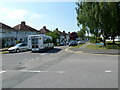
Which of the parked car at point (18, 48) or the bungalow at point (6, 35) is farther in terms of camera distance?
the bungalow at point (6, 35)

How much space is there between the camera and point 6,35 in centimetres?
4228

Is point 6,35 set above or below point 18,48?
above

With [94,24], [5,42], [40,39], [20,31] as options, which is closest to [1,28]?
[5,42]

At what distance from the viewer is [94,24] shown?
23391mm

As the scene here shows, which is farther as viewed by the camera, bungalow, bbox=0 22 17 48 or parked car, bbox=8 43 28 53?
bungalow, bbox=0 22 17 48

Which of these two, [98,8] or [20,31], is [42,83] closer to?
[98,8]

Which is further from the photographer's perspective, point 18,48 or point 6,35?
point 6,35

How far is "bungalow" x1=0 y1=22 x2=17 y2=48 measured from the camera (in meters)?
40.2

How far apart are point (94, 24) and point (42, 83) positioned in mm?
19120

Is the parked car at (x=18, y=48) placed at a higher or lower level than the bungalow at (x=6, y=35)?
lower

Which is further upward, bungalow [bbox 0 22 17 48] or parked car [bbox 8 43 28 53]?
bungalow [bbox 0 22 17 48]

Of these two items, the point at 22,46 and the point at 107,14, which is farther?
the point at 22,46

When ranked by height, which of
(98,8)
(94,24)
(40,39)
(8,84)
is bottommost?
(8,84)

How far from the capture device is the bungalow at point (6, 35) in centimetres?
4019
